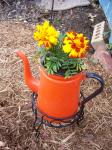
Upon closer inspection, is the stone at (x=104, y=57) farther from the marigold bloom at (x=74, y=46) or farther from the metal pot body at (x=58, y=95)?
the marigold bloom at (x=74, y=46)

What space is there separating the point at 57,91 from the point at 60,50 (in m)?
0.25

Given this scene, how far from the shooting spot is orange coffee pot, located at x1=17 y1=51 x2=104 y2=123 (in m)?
2.13

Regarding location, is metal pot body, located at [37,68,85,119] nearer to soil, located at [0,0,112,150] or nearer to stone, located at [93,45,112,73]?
soil, located at [0,0,112,150]

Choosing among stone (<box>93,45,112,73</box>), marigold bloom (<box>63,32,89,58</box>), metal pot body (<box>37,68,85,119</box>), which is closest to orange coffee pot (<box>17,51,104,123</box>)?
metal pot body (<box>37,68,85,119</box>)

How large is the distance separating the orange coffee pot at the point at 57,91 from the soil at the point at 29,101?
0.84 ft

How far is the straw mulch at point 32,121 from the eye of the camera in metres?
2.49

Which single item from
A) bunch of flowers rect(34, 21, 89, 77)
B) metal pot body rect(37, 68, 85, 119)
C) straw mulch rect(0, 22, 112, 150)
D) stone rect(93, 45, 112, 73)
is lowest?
straw mulch rect(0, 22, 112, 150)

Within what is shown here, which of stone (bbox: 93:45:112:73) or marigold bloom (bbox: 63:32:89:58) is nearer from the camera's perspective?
marigold bloom (bbox: 63:32:89:58)

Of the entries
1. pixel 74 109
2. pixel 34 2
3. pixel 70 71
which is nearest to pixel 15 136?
pixel 74 109

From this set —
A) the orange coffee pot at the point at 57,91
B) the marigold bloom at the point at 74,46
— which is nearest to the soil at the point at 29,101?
the orange coffee pot at the point at 57,91

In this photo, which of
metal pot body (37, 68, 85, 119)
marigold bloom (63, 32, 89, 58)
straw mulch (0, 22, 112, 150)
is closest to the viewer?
Answer: marigold bloom (63, 32, 89, 58)

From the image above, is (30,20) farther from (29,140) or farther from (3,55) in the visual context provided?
(29,140)

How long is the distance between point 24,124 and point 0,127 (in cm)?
17

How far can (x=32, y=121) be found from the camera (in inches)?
102
